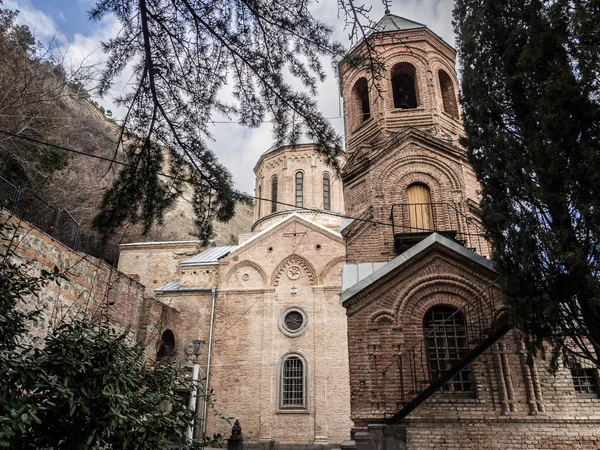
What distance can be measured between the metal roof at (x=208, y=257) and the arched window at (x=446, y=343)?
1085 centimetres

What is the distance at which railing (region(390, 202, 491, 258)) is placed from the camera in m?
10.4

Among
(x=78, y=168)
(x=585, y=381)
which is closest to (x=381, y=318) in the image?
(x=585, y=381)

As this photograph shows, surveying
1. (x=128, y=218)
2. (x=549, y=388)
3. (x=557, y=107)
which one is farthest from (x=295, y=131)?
(x=549, y=388)

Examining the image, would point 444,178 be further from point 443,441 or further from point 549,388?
point 443,441

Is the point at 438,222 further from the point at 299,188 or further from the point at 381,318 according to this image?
the point at 299,188

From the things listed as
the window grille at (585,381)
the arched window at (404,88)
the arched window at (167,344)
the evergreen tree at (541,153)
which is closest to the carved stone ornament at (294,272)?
the arched window at (167,344)

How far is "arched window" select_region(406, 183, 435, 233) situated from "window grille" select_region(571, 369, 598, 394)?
4047 mm

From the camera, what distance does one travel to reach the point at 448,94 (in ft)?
43.3

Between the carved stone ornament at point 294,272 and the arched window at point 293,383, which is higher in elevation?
the carved stone ornament at point 294,272

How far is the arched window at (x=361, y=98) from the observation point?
12938mm

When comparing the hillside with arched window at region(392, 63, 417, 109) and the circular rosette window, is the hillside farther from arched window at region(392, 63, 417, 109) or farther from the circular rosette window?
arched window at region(392, 63, 417, 109)

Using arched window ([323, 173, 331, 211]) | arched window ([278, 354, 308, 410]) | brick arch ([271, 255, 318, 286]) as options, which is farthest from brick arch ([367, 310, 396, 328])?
arched window ([323, 173, 331, 211])

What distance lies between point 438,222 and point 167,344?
1128 cm

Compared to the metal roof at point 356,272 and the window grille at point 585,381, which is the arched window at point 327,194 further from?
the window grille at point 585,381
